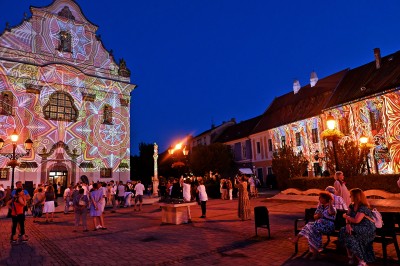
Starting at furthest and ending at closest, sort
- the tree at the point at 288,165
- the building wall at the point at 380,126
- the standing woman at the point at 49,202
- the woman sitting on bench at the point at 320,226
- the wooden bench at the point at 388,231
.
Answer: the tree at the point at 288,165, the building wall at the point at 380,126, the standing woman at the point at 49,202, the woman sitting on bench at the point at 320,226, the wooden bench at the point at 388,231

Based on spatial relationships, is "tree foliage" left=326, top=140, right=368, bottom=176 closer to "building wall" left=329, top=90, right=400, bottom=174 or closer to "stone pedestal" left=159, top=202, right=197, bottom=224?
"building wall" left=329, top=90, right=400, bottom=174

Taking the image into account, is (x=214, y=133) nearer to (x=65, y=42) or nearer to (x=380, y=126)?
(x=65, y=42)

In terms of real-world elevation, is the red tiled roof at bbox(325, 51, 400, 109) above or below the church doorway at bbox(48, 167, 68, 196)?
above

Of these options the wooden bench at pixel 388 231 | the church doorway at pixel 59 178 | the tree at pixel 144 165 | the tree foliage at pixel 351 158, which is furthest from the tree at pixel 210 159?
the wooden bench at pixel 388 231

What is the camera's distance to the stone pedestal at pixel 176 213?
12625 millimetres

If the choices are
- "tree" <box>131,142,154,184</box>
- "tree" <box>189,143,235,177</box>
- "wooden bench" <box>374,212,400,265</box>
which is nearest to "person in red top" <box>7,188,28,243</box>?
"wooden bench" <box>374,212,400,265</box>

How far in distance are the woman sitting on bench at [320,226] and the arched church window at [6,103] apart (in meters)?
29.3

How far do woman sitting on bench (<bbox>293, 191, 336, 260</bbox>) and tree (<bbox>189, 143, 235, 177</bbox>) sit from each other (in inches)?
1401

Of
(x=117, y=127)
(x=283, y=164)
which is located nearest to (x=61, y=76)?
(x=117, y=127)

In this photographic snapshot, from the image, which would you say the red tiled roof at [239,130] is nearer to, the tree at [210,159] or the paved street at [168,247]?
the tree at [210,159]

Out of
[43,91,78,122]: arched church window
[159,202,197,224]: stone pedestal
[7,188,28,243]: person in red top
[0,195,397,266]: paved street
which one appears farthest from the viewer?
[43,91,78,122]: arched church window

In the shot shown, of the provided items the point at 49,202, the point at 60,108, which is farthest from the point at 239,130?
the point at 49,202

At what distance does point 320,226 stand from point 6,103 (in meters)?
30.0

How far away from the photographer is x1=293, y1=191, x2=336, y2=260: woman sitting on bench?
Answer: 275 inches
